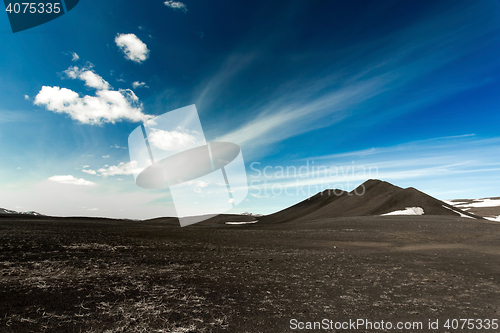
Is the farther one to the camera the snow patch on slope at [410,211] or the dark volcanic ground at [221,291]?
the snow patch on slope at [410,211]

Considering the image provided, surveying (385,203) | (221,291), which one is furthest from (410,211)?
(221,291)

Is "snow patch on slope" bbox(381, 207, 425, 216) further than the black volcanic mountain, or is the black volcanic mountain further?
the black volcanic mountain

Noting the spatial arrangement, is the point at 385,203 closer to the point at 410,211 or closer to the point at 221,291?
the point at 410,211

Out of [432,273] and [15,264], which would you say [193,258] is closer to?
[15,264]

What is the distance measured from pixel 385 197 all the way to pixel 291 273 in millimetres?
62017

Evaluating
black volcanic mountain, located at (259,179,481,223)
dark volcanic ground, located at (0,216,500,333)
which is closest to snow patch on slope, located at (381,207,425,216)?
black volcanic mountain, located at (259,179,481,223)

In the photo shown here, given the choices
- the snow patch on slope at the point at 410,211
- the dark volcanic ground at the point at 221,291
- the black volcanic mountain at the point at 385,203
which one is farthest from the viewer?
the black volcanic mountain at the point at 385,203

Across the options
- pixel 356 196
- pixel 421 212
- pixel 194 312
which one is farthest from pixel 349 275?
pixel 356 196

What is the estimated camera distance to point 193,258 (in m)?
12.1

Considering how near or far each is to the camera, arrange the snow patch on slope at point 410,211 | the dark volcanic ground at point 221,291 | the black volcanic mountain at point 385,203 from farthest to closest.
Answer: the black volcanic mountain at point 385,203
the snow patch on slope at point 410,211
the dark volcanic ground at point 221,291

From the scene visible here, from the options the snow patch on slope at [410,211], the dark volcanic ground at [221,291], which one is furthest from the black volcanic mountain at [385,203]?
the dark volcanic ground at [221,291]

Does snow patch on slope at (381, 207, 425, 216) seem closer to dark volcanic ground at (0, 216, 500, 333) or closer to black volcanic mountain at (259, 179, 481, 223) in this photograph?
black volcanic mountain at (259, 179, 481, 223)

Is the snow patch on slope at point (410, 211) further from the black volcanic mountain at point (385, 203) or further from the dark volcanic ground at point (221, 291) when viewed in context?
the dark volcanic ground at point (221, 291)

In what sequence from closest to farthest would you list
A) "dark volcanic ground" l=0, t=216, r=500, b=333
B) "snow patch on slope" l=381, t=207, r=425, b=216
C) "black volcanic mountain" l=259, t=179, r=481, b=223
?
"dark volcanic ground" l=0, t=216, r=500, b=333 < "snow patch on slope" l=381, t=207, r=425, b=216 < "black volcanic mountain" l=259, t=179, r=481, b=223
